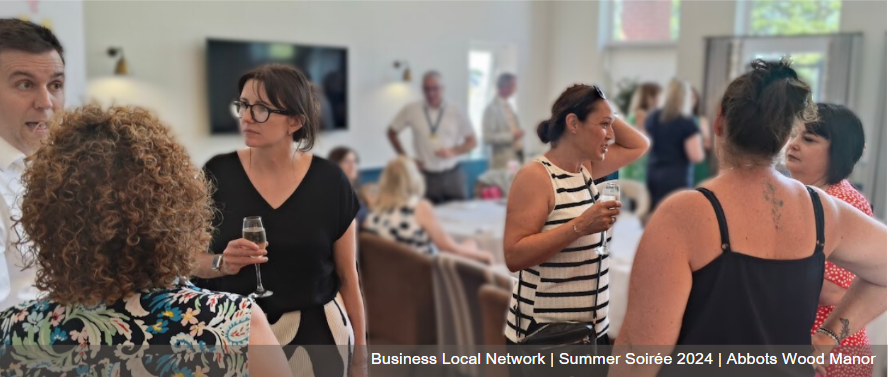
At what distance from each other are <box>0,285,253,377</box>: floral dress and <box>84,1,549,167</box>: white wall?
4.93 m

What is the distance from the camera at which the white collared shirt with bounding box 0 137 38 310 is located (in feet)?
5.25

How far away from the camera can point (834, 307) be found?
165 centimetres

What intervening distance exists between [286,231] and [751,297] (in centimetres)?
105

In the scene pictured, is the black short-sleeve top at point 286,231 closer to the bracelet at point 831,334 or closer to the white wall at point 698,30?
the bracelet at point 831,334

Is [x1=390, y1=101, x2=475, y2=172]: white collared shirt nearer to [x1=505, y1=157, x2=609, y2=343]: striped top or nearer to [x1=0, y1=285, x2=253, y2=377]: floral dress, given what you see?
[x1=505, y1=157, x2=609, y2=343]: striped top

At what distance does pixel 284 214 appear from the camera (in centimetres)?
171

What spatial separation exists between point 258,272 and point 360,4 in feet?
19.9

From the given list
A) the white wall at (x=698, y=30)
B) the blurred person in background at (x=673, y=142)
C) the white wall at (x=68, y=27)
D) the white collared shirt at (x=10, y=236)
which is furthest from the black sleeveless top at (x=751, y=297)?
the white wall at (x=698, y=30)

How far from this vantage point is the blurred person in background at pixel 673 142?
5.42 m

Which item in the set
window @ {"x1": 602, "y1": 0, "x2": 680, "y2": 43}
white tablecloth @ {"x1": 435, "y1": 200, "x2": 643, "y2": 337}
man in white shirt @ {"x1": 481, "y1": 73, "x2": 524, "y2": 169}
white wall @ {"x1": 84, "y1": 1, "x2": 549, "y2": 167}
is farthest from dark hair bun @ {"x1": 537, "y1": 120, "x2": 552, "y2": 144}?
window @ {"x1": 602, "y1": 0, "x2": 680, "y2": 43}

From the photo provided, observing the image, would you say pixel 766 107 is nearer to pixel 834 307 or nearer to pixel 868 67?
pixel 834 307

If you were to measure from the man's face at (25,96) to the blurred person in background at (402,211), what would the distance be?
2000mm

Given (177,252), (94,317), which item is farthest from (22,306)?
(177,252)

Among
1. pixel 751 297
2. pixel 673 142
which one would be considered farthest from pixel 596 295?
pixel 673 142
